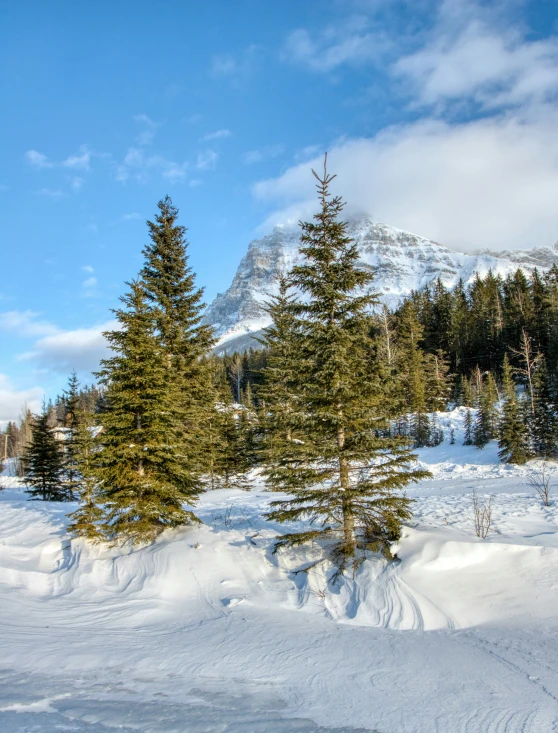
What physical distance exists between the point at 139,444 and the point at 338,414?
5328 mm

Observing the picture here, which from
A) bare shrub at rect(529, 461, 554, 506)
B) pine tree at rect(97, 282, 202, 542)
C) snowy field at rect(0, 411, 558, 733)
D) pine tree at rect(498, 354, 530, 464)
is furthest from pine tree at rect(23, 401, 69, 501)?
pine tree at rect(498, 354, 530, 464)

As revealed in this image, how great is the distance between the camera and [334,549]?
27.8 ft

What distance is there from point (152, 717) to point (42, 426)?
27.7 metres

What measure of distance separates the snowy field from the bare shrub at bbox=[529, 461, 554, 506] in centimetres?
115

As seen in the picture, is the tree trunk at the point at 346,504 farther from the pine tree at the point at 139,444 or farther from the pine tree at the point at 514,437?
the pine tree at the point at 514,437

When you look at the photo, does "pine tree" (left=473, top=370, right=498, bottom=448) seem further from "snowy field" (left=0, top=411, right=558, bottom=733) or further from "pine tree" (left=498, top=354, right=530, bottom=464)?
"snowy field" (left=0, top=411, right=558, bottom=733)

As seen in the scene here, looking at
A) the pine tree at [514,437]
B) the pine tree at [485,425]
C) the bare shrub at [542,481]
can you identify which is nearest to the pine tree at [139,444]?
the bare shrub at [542,481]

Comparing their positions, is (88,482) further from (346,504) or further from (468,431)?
(468,431)

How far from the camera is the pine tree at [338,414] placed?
8062 millimetres

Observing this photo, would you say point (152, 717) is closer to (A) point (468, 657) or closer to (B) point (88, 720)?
(B) point (88, 720)

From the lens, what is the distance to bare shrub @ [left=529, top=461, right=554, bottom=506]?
11.5 m

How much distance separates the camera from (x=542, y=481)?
1549 cm

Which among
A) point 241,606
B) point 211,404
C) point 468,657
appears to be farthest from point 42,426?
point 468,657

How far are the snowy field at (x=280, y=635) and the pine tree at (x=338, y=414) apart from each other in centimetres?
87
